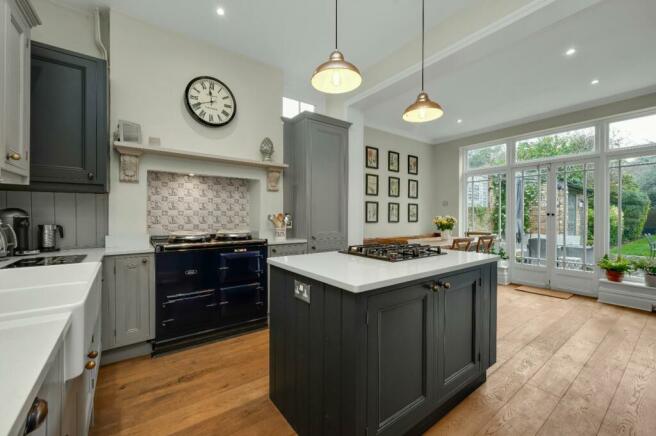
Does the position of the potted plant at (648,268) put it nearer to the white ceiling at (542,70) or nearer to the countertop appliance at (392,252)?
the white ceiling at (542,70)

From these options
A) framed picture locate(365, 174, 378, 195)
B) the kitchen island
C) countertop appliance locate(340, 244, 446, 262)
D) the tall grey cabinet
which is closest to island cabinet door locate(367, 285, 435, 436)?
the kitchen island

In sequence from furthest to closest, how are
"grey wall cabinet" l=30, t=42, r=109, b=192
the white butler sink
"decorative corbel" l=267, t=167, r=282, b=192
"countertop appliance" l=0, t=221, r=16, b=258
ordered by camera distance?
"decorative corbel" l=267, t=167, r=282, b=192 < "grey wall cabinet" l=30, t=42, r=109, b=192 < "countertop appliance" l=0, t=221, r=16, b=258 < the white butler sink

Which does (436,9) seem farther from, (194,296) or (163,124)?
(194,296)

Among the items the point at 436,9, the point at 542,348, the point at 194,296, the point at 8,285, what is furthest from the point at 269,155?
the point at 542,348

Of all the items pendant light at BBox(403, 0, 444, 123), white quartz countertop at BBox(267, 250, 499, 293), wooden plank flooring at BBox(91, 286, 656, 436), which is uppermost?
pendant light at BBox(403, 0, 444, 123)

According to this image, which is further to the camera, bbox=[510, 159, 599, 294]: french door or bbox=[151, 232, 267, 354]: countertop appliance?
bbox=[510, 159, 599, 294]: french door

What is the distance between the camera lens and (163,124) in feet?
9.57

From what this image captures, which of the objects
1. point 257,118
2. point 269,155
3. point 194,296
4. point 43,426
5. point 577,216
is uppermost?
point 257,118

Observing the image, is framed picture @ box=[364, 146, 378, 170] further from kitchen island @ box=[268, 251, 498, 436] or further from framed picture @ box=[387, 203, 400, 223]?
kitchen island @ box=[268, 251, 498, 436]

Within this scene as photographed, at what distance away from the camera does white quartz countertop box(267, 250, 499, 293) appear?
1.26m

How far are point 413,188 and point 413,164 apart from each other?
0.53m

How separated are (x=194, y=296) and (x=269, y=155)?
1.81 metres

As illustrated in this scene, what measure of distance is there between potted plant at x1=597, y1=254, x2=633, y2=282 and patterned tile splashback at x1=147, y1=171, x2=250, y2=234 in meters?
5.15

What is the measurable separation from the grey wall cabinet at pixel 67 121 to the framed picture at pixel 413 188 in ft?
17.5
